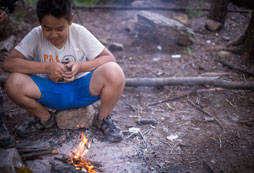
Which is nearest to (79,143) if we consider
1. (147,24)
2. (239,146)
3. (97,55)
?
(97,55)

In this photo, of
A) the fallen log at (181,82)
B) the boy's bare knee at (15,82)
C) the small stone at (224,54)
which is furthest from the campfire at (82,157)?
the small stone at (224,54)

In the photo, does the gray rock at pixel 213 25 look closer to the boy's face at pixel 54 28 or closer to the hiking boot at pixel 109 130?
the hiking boot at pixel 109 130

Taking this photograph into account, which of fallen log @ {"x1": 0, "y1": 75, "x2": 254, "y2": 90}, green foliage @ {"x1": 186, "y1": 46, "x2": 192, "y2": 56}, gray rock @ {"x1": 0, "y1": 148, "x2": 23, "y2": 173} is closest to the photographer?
gray rock @ {"x1": 0, "y1": 148, "x2": 23, "y2": 173}

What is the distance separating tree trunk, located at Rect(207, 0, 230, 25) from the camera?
5.52 meters

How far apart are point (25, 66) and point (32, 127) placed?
2.59ft

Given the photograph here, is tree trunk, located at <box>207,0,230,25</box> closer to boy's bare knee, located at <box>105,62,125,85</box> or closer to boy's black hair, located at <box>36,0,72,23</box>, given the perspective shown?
boy's bare knee, located at <box>105,62,125,85</box>

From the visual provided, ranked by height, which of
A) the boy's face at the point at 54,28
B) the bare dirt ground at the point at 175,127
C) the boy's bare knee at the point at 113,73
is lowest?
the bare dirt ground at the point at 175,127

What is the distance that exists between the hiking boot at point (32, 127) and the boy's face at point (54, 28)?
3.29 ft

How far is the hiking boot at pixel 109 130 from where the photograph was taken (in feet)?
8.51

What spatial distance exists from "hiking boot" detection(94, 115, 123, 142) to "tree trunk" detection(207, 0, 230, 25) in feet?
14.8

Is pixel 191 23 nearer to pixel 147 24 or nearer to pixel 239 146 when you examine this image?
pixel 147 24

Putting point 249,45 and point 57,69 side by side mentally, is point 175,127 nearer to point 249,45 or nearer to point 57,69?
point 57,69

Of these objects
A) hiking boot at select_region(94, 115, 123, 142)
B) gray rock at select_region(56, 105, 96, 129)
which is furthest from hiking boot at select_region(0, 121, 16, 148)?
hiking boot at select_region(94, 115, 123, 142)

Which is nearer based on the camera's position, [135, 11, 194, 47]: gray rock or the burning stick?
the burning stick
